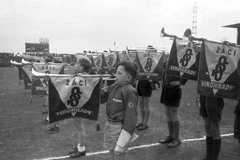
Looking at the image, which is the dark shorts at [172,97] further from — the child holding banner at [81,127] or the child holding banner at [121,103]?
the child holding banner at [121,103]

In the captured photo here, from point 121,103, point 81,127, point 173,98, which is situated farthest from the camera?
point 173,98

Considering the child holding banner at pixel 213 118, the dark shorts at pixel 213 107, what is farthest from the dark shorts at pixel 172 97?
the dark shorts at pixel 213 107

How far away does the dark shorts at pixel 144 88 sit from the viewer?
19.8 ft

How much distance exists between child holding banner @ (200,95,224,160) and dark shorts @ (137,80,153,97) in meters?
2.09

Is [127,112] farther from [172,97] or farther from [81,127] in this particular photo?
[172,97]

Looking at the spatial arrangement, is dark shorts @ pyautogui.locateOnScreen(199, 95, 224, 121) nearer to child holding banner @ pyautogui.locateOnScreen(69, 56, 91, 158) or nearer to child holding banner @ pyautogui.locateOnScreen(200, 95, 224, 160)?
child holding banner @ pyautogui.locateOnScreen(200, 95, 224, 160)

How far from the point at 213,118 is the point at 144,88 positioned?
99.9 inches

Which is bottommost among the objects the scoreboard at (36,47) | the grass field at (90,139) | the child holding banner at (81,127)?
the grass field at (90,139)

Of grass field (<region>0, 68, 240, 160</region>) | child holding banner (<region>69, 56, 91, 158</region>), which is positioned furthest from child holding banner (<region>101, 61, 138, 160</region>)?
grass field (<region>0, 68, 240, 160</region>)

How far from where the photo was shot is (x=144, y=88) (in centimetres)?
611

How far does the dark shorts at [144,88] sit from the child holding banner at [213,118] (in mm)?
2094

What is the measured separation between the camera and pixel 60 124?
21.7ft

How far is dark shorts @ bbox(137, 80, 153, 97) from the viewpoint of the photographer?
19.8ft

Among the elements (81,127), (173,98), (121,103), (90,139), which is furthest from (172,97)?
(121,103)
